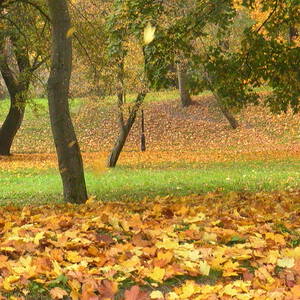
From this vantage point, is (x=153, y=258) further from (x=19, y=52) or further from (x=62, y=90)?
(x=19, y=52)

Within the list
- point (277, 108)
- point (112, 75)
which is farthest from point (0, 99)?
point (277, 108)

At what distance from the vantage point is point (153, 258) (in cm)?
451

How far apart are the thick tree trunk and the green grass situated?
67.8 inches

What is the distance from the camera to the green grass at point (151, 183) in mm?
12266

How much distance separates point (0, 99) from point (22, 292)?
144 feet

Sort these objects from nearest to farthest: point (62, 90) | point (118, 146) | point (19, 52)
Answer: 1. point (62, 90)
2. point (19, 52)
3. point (118, 146)

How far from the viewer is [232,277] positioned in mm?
4289

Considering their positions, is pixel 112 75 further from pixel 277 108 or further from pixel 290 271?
pixel 290 271

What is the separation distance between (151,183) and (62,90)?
17.1 ft

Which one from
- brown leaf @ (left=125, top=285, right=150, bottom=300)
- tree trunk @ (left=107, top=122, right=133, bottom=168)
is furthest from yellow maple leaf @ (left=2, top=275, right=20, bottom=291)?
tree trunk @ (left=107, top=122, right=133, bottom=168)

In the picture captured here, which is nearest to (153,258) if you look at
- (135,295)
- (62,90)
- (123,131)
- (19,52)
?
(135,295)

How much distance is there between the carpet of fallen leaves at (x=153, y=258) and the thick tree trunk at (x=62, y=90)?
3.38 meters

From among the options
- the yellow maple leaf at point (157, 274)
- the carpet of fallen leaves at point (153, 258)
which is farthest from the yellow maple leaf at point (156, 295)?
the yellow maple leaf at point (157, 274)

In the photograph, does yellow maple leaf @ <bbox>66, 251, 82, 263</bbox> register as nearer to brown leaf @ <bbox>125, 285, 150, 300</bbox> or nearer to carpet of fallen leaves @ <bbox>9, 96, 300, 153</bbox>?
brown leaf @ <bbox>125, 285, 150, 300</bbox>
